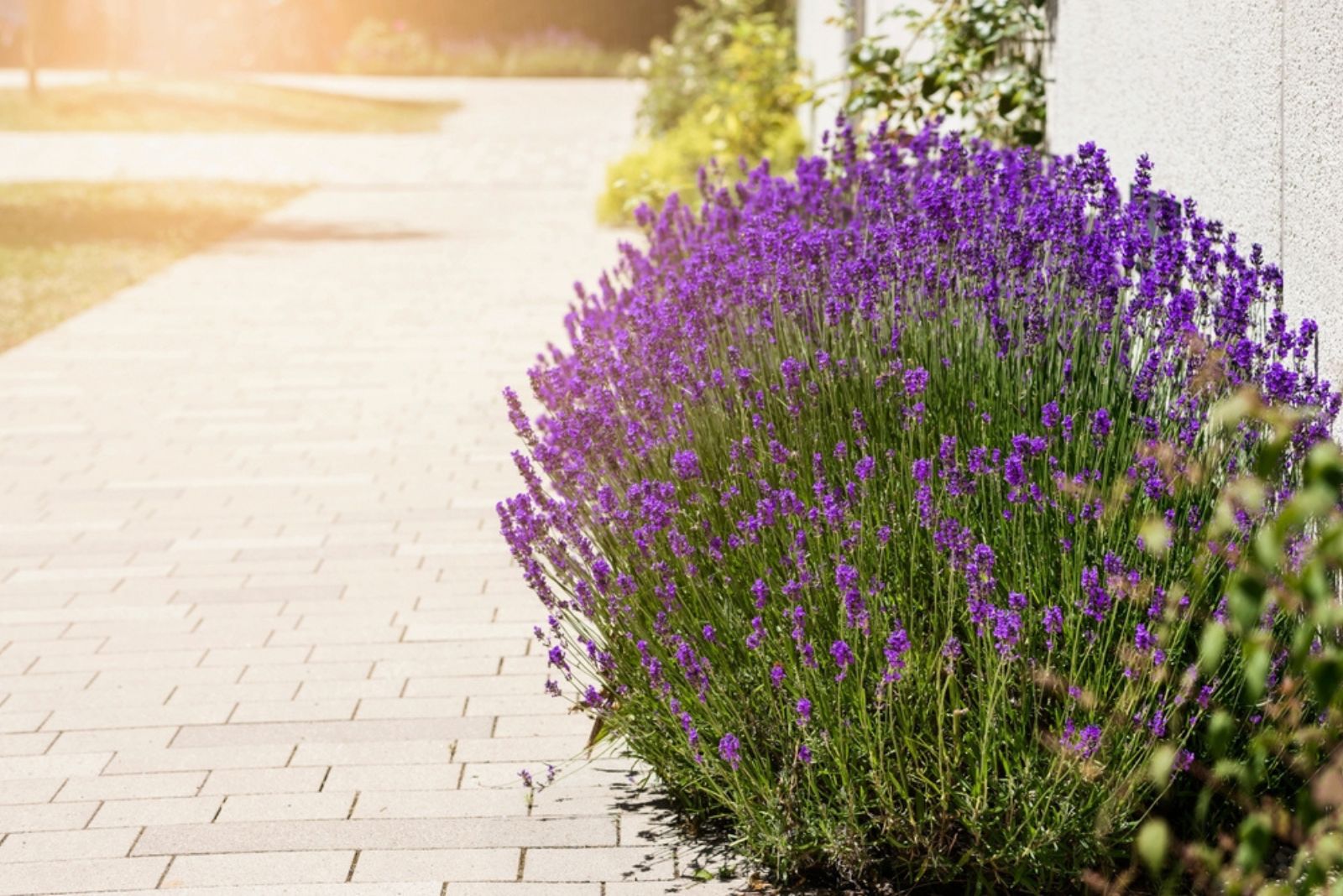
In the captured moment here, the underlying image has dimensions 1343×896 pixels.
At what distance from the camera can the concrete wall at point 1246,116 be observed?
12.8ft

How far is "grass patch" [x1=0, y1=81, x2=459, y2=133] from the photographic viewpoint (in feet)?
88.9

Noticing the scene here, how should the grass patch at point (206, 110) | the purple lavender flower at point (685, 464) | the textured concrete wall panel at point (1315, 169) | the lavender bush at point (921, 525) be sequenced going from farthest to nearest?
the grass patch at point (206, 110)
the textured concrete wall panel at point (1315, 169)
the purple lavender flower at point (685, 464)
the lavender bush at point (921, 525)

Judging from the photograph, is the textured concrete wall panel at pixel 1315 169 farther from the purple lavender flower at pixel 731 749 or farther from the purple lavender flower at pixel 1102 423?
the purple lavender flower at pixel 731 749

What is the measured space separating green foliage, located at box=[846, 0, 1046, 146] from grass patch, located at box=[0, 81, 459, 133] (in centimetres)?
1966

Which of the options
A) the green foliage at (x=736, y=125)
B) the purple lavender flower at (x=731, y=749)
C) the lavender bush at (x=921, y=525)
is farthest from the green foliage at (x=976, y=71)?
the green foliage at (x=736, y=125)

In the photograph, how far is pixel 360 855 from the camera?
3.60 meters

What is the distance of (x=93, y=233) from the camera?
14992 millimetres

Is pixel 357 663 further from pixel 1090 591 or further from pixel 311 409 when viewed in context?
pixel 311 409

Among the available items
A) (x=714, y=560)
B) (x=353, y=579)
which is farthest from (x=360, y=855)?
(x=353, y=579)

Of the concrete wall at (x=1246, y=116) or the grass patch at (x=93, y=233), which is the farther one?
the grass patch at (x=93, y=233)

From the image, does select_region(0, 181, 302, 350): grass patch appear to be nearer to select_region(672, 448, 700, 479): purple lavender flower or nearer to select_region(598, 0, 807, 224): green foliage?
select_region(598, 0, 807, 224): green foliage

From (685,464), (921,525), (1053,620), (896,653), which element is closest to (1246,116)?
(921,525)

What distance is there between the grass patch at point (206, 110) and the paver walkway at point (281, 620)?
16.8 meters

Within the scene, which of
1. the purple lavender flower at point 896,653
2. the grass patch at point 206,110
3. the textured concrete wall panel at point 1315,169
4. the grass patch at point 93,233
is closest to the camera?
the purple lavender flower at point 896,653
